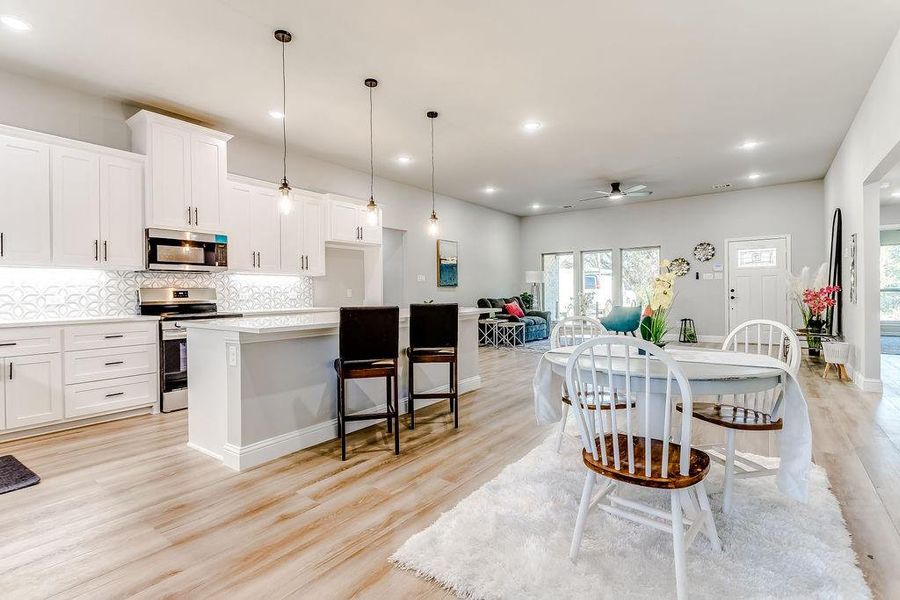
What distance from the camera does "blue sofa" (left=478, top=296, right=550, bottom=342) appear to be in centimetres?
900

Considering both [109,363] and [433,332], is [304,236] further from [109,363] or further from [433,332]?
[433,332]

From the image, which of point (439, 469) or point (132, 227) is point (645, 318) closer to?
point (439, 469)

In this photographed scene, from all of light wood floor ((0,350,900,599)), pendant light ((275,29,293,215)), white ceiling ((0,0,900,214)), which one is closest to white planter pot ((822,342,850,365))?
light wood floor ((0,350,900,599))

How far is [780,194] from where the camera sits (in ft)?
Answer: 26.3

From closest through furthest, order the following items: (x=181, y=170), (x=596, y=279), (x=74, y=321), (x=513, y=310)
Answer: (x=74, y=321)
(x=181, y=170)
(x=513, y=310)
(x=596, y=279)

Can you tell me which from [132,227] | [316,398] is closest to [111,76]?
[132,227]

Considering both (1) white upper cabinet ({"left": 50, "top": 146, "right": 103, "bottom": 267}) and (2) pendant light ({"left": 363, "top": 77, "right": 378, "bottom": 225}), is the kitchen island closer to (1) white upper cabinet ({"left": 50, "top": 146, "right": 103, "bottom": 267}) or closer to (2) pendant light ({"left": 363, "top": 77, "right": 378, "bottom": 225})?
(2) pendant light ({"left": 363, "top": 77, "right": 378, "bottom": 225})

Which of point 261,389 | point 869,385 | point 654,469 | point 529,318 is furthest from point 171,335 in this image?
point 869,385

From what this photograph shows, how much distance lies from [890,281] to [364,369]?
38.0ft

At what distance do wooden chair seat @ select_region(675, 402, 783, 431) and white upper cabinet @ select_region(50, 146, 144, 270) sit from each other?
15.1 feet

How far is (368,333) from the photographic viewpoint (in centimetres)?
301

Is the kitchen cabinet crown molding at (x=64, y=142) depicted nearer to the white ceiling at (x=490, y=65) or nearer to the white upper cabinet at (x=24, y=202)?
the white upper cabinet at (x=24, y=202)

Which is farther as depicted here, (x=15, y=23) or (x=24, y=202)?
(x=24, y=202)

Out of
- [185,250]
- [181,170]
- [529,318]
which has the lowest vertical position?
[529,318]
